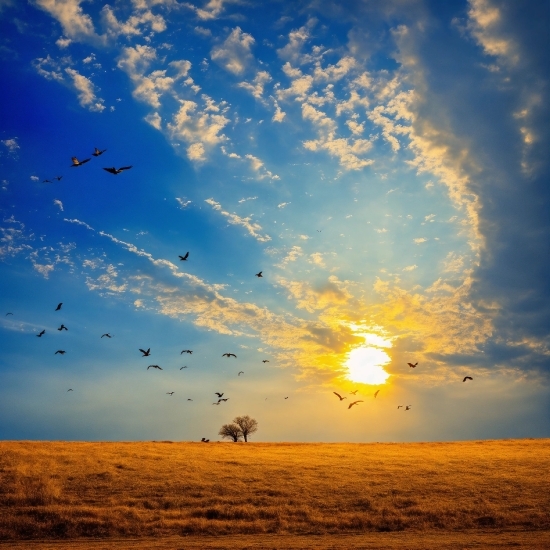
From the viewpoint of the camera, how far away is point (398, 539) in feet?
69.1

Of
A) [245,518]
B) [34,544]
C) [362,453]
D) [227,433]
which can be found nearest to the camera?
[34,544]

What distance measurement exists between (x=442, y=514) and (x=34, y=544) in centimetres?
2053

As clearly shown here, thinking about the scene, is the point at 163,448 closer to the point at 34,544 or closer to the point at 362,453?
the point at 362,453

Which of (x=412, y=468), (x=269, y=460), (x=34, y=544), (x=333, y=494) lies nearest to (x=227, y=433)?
(x=269, y=460)

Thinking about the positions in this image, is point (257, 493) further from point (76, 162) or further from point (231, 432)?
point (231, 432)

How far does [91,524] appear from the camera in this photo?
23203 millimetres

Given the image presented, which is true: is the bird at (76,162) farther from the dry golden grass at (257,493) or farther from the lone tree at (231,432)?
the lone tree at (231,432)

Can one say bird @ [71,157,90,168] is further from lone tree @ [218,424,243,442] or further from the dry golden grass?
lone tree @ [218,424,243,442]

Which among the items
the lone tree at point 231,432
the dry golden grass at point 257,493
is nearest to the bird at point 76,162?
the dry golden grass at point 257,493

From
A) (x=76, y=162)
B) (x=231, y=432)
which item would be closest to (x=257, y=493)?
(x=76, y=162)

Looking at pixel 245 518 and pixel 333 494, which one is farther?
pixel 333 494

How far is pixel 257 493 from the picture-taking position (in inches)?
1179

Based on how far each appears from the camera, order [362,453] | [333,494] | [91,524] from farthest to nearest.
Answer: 1. [362,453]
2. [333,494]
3. [91,524]

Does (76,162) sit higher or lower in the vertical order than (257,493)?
higher
